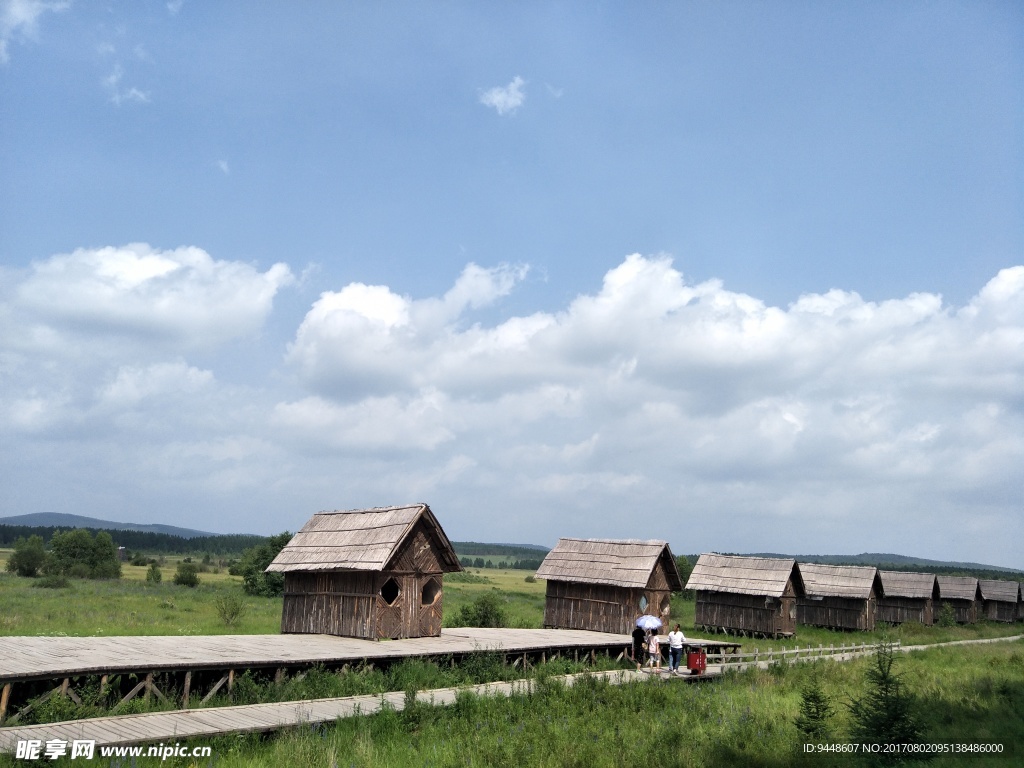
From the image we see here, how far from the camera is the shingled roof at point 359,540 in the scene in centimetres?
2508

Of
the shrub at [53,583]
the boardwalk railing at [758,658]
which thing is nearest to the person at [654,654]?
the boardwalk railing at [758,658]

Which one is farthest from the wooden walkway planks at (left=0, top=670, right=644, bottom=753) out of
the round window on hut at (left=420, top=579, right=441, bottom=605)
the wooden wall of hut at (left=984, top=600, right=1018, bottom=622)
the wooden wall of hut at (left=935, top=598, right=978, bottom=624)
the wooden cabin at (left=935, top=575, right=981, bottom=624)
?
the wooden wall of hut at (left=984, top=600, right=1018, bottom=622)

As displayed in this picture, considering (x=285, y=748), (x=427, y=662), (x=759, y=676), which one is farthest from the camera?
(x=759, y=676)

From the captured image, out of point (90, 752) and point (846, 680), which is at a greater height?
point (90, 752)

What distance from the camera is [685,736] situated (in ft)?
50.8

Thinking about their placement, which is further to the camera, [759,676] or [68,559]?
[68,559]

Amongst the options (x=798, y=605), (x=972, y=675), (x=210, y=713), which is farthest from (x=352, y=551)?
(x=798, y=605)

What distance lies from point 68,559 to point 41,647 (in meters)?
58.5

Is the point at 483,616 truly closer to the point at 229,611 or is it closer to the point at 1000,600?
the point at 229,611

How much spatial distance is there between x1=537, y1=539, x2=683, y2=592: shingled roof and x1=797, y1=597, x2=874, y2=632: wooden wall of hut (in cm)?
2255

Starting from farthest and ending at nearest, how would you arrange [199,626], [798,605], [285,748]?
[798,605], [199,626], [285,748]

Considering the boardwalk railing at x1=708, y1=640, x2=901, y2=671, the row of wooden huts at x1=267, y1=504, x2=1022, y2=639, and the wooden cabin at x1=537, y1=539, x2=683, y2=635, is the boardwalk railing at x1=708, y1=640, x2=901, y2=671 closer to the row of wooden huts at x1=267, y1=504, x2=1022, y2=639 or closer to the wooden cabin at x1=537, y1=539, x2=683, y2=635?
the wooden cabin at x1=537, y1=539, x2=683, y2=635

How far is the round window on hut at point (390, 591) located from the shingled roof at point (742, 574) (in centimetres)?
2499

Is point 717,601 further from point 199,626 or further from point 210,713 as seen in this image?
point 210,713
